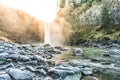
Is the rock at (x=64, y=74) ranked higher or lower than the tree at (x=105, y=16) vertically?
lower

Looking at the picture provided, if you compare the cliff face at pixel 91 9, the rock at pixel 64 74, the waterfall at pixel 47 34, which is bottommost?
the waterfall at pixel 47 34

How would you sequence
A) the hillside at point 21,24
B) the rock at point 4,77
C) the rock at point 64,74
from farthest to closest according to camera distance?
the hillside at point 21,24, the rock at point 64,74, the rock at point 4,77

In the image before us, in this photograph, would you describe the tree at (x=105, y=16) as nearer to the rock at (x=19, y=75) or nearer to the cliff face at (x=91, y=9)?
the cliff face at (x=91, y=9)

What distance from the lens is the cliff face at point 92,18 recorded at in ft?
385

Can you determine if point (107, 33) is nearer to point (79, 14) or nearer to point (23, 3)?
point (79, 14)

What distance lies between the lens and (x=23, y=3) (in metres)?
182

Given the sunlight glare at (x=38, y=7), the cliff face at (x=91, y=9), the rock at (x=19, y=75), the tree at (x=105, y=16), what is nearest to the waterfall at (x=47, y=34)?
the sunlight glare at (x=38, y=7)

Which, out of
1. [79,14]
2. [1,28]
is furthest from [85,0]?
[1,28]

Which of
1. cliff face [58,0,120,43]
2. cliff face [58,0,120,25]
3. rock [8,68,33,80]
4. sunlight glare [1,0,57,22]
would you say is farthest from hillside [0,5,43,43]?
rock [8,68,33,80]

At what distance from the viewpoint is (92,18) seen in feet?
438

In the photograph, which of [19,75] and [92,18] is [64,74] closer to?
[19,75]

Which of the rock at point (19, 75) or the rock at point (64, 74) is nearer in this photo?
the rock at point (19, 75)

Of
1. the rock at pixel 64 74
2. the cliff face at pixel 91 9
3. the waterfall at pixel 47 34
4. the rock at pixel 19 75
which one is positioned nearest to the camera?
the rock at pixel 19 75

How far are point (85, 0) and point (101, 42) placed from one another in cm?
5190
